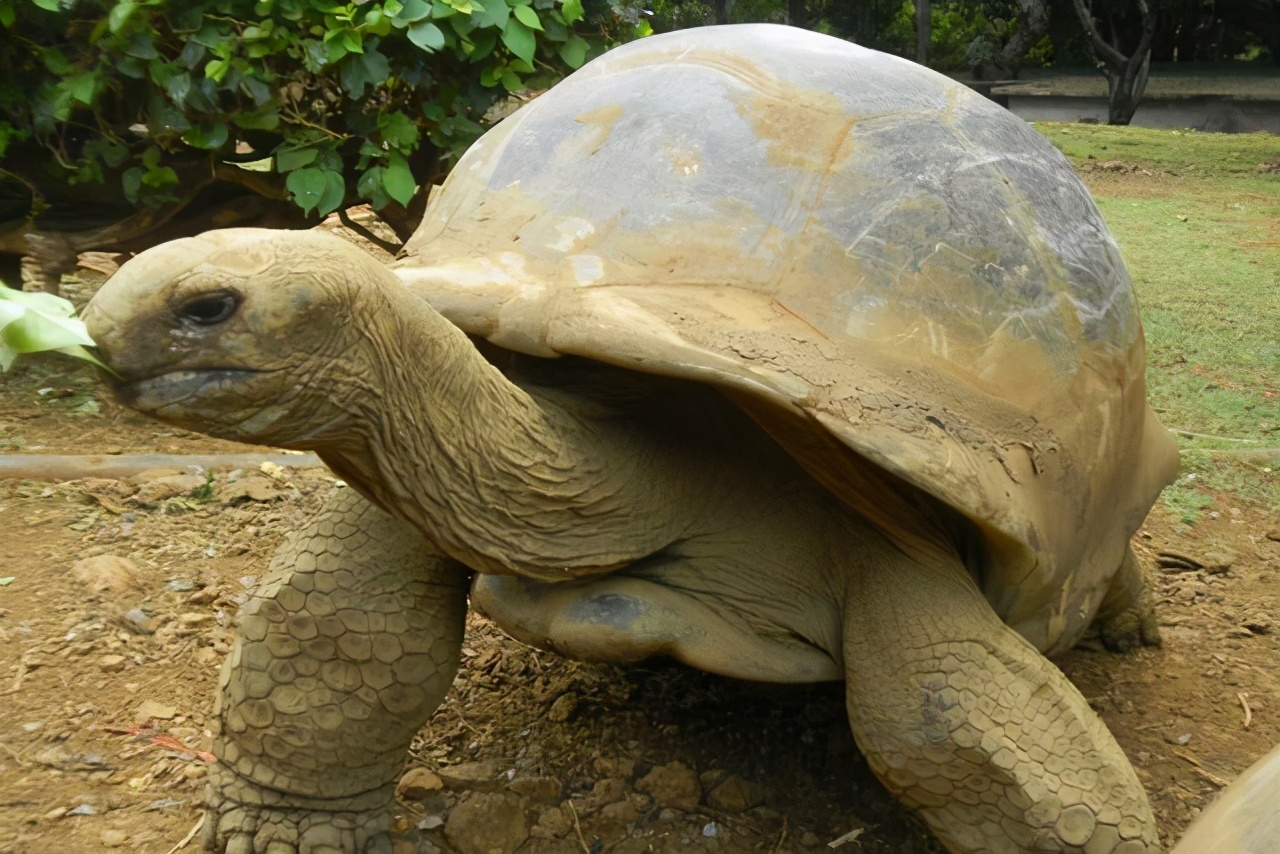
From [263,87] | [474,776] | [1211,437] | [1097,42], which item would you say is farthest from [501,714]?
[1097,42]

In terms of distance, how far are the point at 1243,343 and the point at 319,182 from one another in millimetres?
4486

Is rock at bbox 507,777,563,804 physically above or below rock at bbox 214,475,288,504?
above

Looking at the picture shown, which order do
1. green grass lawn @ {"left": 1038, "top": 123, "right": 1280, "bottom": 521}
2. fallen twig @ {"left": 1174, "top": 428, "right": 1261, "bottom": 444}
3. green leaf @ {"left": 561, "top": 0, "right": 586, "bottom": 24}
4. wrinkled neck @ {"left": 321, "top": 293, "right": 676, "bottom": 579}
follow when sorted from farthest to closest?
fallen twig @ {"left": 1174, "top": 428, "right": 1261, "bottom": 444} < green grass lawn @ {"left": 1038, "top": 123, "right": 1280, "bottom": 521} < green leaf @ {"left": 561, "top": 0, "right": 586, "bottom": 24} < wrinkled neck @ {"left": 321, "top": 293, "right": 676, "bottom": 579}

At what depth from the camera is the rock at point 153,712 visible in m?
2.74

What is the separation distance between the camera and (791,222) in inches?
87.5

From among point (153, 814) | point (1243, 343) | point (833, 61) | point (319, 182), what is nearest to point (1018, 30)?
point (1243, 343)

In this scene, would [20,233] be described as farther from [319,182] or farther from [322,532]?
[322,532]

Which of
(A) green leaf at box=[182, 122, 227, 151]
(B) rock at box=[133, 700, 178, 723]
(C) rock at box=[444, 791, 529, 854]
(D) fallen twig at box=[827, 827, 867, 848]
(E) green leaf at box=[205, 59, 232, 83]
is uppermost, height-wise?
(E) green leaf at box=[205, 59, 232, 83]

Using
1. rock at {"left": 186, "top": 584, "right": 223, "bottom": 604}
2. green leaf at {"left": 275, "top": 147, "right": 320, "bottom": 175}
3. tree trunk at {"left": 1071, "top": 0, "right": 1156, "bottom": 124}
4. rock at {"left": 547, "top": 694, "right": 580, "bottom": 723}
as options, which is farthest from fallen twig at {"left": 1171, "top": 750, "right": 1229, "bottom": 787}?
tree trunk at {"left": 1071, "top": 0, "right": 1156, "bottom": 124}

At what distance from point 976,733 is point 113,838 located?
160cm

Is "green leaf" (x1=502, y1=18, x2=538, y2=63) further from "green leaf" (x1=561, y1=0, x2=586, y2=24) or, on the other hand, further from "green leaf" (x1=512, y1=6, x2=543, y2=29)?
"green leaf" (x1=561, y1=0, x2=586, y2=24)

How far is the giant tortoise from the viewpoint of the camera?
2061 millimetres

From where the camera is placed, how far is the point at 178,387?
5.05ft

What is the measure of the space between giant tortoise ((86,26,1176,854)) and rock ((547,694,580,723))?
0.59m
